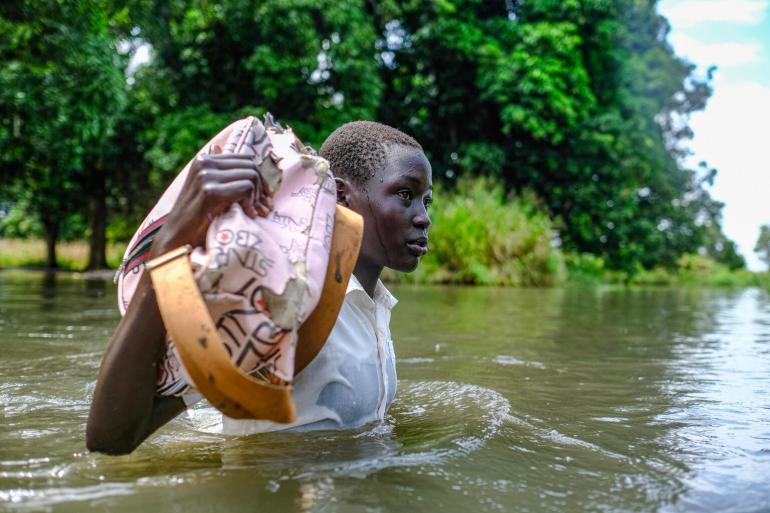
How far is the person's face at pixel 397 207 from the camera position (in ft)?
7.75

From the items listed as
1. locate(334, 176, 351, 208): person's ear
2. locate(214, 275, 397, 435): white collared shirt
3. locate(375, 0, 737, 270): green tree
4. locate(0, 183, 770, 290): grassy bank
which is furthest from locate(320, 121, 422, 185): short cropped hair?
locate(375, 0, 737, 270): green tree

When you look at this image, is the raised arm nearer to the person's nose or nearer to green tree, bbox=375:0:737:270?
the person's nose

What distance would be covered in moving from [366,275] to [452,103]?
20.8m

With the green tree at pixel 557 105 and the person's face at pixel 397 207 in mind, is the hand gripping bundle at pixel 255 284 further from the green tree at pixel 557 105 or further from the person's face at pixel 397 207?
the green tree at pixel 557 105

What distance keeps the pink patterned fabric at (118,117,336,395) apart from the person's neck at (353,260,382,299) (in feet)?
1.83

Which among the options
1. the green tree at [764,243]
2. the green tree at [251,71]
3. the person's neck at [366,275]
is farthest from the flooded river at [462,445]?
the green tree at [764,243]

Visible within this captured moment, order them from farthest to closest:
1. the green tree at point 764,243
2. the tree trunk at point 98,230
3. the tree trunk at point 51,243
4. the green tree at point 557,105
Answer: the green tree at point 764,243
the tree trunk at point 51,243
the tree trunk at point 98,230
the green tree at point 557,105

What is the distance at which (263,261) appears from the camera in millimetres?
1619

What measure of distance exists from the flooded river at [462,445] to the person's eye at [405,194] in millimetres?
760

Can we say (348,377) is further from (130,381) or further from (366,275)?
(130,381)

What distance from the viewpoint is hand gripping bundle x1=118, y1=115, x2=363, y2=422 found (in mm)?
1541

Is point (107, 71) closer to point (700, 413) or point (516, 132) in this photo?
point (700, 413)

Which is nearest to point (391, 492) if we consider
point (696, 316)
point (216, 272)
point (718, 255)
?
point (216, 272)

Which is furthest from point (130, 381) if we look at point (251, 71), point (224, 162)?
point (251, 71)
